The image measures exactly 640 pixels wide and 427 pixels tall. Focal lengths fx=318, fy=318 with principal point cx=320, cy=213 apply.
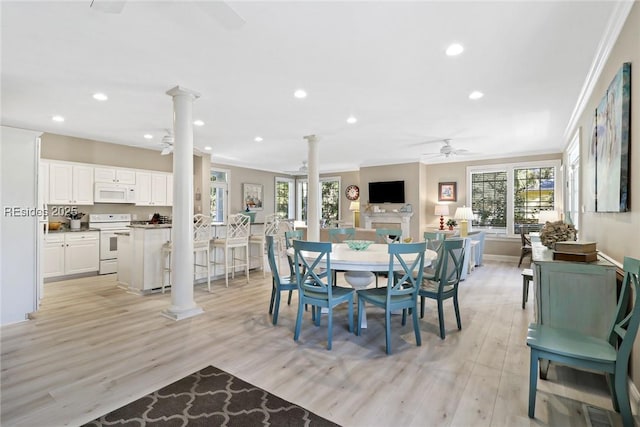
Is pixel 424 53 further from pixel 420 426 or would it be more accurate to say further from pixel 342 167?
pixel 342 167

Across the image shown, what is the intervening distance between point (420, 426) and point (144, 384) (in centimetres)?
190

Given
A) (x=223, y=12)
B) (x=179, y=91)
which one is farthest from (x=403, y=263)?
(x=179, y=91)

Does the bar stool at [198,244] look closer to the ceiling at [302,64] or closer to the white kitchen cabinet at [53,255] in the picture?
the ceiling at [302,64]

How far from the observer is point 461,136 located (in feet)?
19.6

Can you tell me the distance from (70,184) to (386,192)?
7.30 meters

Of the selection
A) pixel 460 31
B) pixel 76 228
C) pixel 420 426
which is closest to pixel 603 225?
pixel 460 31

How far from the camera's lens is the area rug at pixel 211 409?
188cm

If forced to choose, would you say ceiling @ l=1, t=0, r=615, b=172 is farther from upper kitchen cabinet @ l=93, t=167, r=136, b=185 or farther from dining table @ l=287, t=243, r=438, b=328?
dining table @ l=287, t=243, r=438, b=328

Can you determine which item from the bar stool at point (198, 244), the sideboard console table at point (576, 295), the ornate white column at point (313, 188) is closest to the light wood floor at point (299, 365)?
A: the sideboard console table at point (576, 295)

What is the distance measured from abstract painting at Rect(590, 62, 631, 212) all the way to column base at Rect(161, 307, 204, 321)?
4072mm

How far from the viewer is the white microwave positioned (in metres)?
6.02

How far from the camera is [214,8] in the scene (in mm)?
1909

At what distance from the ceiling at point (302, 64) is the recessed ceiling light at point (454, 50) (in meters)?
0.06

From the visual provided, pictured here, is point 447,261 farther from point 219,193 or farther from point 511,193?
point 219,193
